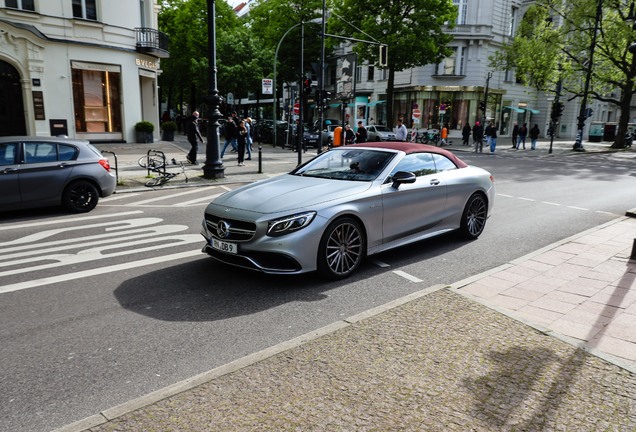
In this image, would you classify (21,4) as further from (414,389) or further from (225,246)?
(414,389)

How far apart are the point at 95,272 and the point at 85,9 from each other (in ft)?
71.9

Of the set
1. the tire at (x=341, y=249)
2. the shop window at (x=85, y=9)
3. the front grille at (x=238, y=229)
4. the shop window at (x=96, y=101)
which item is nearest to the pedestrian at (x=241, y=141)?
the shop window at (x=96, y=101)

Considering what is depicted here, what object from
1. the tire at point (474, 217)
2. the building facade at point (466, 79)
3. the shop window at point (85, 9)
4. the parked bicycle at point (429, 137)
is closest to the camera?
the tire at point (474, 217)

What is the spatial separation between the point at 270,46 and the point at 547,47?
25.6 meters

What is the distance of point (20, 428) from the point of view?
2936 mm

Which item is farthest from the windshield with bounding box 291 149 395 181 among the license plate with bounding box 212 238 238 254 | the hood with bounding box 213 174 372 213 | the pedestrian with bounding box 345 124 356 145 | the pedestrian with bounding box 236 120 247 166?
the pedestrian with bounding box 345 124 356 145

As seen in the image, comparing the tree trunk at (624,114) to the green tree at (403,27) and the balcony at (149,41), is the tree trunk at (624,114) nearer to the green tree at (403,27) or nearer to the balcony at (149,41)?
the green tree at (403,27)

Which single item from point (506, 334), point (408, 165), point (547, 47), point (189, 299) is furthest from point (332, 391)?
point (547, 47)

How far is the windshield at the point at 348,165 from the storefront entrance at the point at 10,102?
20480mm

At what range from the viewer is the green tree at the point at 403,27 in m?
34.7

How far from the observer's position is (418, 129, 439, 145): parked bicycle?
117 feet

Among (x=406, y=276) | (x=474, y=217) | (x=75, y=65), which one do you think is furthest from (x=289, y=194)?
(x=75, y=65)

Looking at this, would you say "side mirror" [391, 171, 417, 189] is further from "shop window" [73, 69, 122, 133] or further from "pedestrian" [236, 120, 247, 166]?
"shop window" [73, 69, 122, 133]

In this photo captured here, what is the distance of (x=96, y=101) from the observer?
2478 cm
